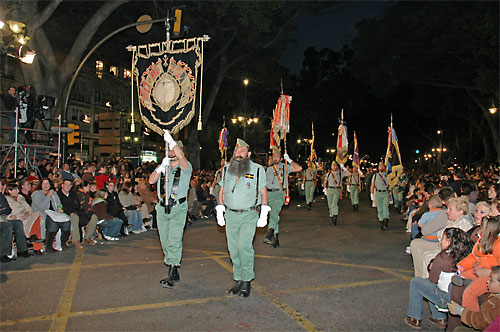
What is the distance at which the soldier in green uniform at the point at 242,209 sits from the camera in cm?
583

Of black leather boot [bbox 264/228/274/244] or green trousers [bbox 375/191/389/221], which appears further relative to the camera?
green trousers [bbox 375/191/389/221]

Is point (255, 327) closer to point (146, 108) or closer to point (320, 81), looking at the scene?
point (146, 108)

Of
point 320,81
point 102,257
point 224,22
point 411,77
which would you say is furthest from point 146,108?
point 320,81

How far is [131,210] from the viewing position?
459 inches

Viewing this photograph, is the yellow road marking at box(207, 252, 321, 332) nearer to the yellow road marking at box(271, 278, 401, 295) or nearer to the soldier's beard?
the yellow road marking at box(271, 278, 401, 295)

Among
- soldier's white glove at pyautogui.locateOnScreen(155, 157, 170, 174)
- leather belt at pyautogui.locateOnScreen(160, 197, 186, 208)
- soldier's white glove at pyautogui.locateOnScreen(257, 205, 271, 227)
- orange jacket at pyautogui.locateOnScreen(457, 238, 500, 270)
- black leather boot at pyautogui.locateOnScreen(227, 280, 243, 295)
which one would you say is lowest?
black leather boot at pyautogui.locateOnScreen(227, 280, 243, 295)

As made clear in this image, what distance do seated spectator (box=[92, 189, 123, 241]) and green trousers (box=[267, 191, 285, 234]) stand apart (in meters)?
3.83

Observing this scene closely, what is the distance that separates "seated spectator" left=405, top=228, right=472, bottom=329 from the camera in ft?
14.7

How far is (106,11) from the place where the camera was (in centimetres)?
1556

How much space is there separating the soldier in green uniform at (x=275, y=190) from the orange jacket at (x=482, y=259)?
5.09 meters

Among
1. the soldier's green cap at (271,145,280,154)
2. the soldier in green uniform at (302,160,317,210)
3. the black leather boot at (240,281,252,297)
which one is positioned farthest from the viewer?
the soldier in green uniform at (302,160,317,210)

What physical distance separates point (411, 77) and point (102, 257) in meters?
28.9

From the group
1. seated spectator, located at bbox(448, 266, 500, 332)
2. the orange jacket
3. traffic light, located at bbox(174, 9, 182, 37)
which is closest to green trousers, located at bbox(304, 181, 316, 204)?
traffic light, located at bbox(174, 9, 182, 37)

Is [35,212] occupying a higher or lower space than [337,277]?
higher
